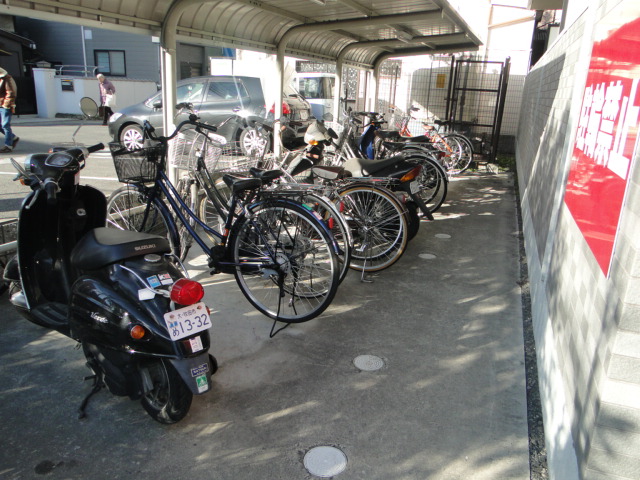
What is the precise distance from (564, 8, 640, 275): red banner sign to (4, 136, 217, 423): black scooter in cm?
178

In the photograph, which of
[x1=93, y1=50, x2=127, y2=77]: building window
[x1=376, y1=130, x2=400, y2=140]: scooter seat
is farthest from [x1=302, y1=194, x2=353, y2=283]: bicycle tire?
[x1=93, y1=50, x2=127, y2=77]: building window

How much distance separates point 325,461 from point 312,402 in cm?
46

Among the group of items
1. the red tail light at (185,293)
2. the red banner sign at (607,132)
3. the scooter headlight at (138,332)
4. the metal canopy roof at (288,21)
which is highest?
the metal canopy roof at (288,21)

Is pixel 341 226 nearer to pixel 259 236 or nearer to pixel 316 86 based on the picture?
pixel 259 236

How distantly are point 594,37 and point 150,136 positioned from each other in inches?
126

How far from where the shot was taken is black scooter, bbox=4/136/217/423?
2289 mm

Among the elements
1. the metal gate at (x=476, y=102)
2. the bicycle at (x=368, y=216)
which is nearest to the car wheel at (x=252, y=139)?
the bicycle at (x=368, y=216)

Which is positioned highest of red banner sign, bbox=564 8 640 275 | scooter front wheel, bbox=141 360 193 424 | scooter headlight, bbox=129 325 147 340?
red banner sign, bbox=564 8 640 275

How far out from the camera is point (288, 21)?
6.82m

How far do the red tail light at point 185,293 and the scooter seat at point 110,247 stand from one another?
0.34 m

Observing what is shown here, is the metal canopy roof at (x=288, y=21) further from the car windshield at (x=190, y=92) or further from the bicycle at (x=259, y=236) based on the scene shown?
the car windshield at (x=190, y=92)

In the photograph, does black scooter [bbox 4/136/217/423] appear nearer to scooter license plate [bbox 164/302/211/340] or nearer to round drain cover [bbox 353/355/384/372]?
scooter license plate [bbox 164/302/211/340]

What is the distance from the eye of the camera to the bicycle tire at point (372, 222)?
451 centimetres

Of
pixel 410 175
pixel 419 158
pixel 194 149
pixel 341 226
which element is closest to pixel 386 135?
pixel 419 158
